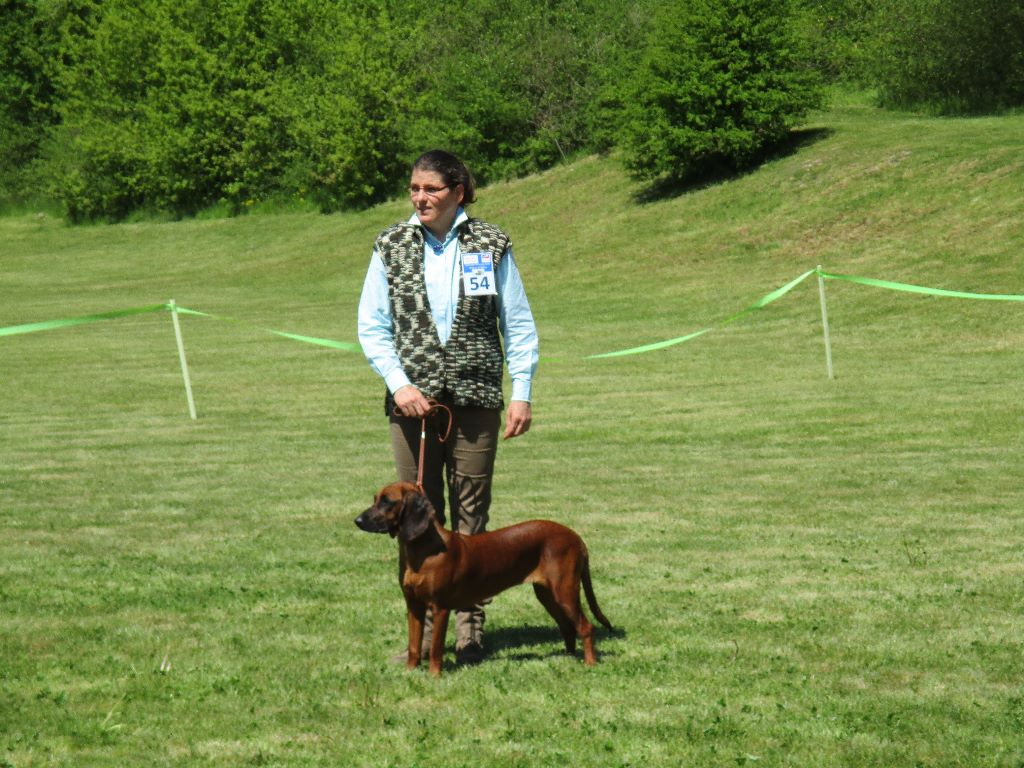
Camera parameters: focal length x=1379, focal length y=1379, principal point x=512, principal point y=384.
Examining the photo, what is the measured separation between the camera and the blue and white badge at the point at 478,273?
5.83 meters

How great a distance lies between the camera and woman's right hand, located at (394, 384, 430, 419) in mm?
5719

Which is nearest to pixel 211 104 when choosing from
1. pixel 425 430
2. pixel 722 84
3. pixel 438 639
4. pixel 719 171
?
pixel 719 171

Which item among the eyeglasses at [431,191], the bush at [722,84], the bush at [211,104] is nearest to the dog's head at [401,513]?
the eyeglasses at [431,191]

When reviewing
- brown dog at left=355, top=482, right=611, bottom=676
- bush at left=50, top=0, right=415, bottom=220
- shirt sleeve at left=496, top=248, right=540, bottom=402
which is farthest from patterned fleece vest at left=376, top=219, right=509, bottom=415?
bush at left=50, top=0, right=415, bottom=220

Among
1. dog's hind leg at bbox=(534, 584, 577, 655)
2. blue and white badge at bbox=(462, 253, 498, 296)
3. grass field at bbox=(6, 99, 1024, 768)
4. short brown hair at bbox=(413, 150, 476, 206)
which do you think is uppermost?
short brown hair at bbox=(413, 150, 476, 206)

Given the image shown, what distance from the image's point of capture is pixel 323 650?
6449 mm

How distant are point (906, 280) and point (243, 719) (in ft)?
92.7

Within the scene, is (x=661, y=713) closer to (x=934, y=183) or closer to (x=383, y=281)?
(x=383, y=281)

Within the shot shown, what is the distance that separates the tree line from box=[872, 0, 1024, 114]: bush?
0.25 feet

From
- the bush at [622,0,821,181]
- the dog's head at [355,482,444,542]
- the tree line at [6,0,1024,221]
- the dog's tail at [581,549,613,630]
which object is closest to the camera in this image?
the dog's head at [355,482,444,542]

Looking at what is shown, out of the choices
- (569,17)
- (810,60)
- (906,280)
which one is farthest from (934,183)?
(569,17)

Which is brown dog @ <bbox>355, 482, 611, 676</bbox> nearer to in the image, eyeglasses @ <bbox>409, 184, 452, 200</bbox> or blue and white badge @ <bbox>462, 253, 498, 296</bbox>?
blue and white badge @ <bbox>462, 253, 498, 296</bbox>

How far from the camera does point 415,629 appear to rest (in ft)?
19.4

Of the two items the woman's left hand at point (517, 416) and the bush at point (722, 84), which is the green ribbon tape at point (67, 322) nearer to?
the woman's left hand at point (517, 416)
